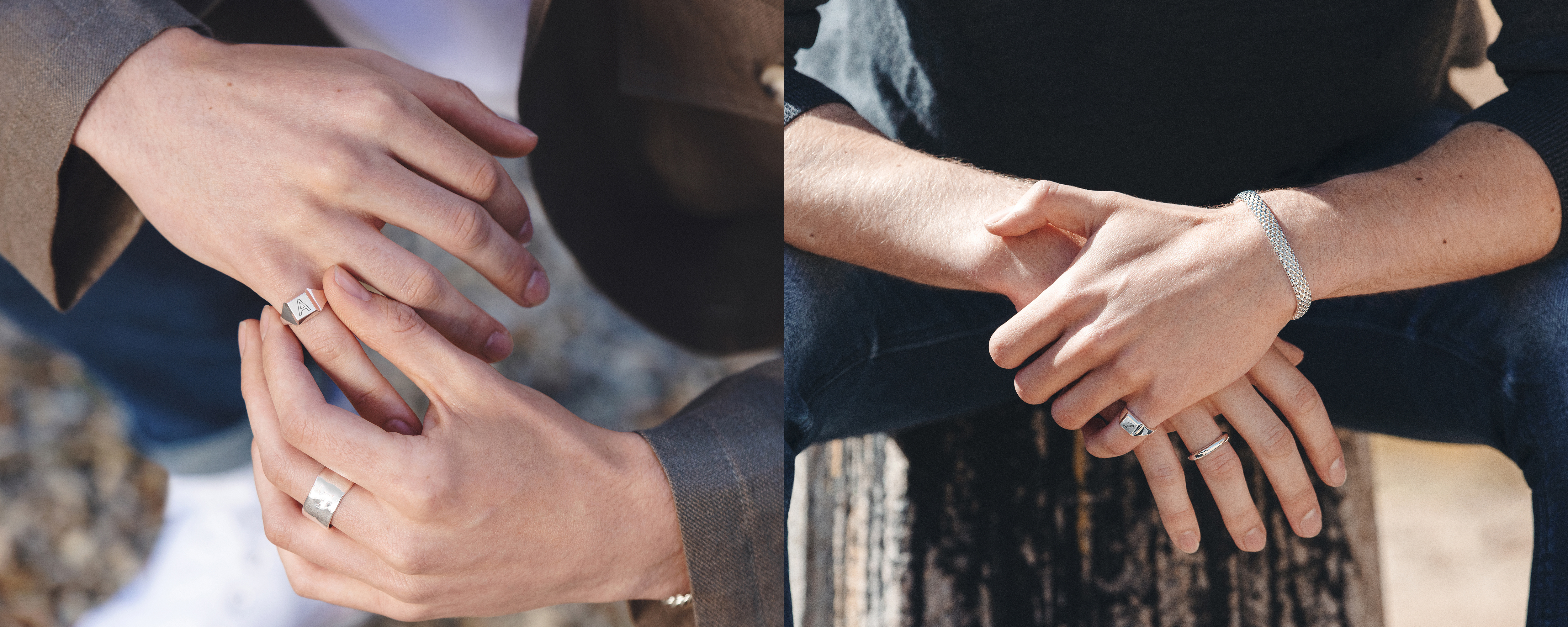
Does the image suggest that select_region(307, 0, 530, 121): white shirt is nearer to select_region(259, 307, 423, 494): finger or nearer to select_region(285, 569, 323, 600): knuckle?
select_region(259, 307, 423, 494): finger

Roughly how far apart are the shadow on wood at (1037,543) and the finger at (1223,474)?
7 cm

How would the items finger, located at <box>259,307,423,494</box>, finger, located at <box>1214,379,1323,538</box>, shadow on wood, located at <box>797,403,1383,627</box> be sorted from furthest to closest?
shadow on wood, located at <box>797,403,1383,627</box>
finger, located at <box>1214,379,1323,538</box>
finger, located at <box>259,307,423,494</box>

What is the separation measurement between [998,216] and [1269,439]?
26 cm

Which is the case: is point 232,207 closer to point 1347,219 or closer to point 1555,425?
point 1347,219

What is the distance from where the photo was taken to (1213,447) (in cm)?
59

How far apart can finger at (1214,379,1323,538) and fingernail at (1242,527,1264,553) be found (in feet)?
0.10

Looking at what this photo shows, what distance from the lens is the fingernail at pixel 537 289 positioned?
22.3 inches

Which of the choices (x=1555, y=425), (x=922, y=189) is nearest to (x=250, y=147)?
(x=922, y=189)

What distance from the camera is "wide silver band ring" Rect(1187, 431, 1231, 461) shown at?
0.58 metres

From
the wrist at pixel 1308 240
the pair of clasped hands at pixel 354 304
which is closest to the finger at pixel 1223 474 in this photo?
the wrist at pixel 1308 240

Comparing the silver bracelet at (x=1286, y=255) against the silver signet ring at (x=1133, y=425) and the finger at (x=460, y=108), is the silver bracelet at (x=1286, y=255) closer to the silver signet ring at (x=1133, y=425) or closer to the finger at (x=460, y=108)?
the silver signet ring at (x=1133, y=425)

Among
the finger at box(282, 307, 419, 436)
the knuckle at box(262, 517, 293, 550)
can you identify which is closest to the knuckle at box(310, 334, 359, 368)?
the finger at box(282, 307, 419, 436)

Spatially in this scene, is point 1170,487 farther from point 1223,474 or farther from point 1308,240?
point 1308,240

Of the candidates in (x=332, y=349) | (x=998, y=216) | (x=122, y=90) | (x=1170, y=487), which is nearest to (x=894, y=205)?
(x=998, y=216)
